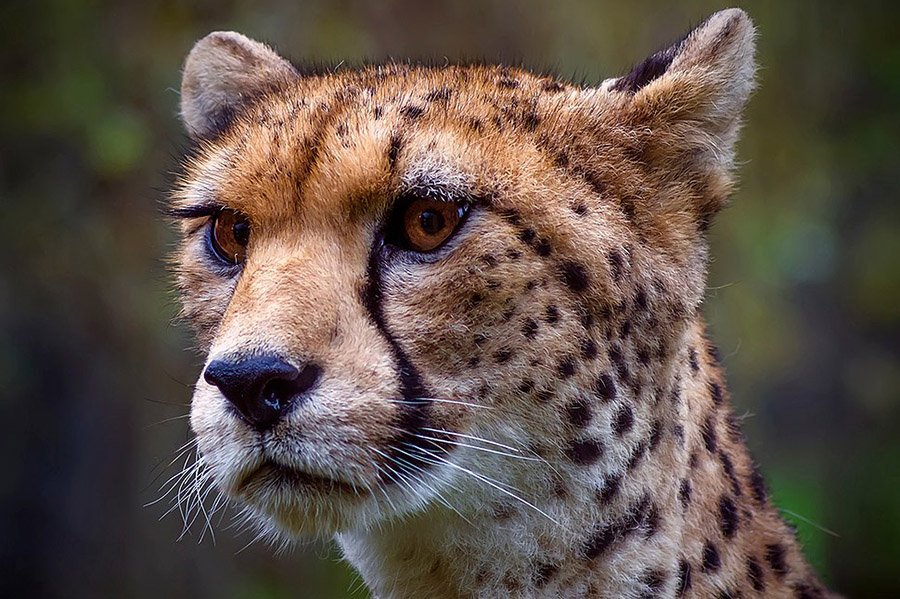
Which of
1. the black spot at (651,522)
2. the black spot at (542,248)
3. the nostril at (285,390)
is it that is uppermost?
the black spot at (542,248)

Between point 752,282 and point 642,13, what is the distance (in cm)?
208

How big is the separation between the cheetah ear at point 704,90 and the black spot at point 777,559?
103 centimetres

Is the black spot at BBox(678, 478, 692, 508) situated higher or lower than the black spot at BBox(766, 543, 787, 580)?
higher

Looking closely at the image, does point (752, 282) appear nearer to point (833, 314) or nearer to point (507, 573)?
point (833, 314)

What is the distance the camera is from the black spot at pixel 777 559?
3.08 metres

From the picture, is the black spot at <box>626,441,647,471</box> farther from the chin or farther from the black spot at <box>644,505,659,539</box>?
the chin

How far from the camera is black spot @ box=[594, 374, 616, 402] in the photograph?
108 inches

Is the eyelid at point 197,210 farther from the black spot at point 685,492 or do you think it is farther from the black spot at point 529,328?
the black spot at point 685,492

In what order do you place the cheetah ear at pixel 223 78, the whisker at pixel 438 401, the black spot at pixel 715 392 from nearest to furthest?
the whisker at pixel 438 401 → the black spot at pixel 715 392 → the cheetah ear at pixel 223 78

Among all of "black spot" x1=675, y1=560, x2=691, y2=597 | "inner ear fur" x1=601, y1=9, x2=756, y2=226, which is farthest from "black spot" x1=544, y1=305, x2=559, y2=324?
"black spot" x1=675, y1=560, x2=691, y2=597

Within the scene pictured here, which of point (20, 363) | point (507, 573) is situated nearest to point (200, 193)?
point (507, 573)

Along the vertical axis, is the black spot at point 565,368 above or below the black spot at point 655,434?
above

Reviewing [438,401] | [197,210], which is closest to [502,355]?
[438,401]

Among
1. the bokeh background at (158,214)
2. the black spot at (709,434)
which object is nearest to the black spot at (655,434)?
the black spot at (709,434)
